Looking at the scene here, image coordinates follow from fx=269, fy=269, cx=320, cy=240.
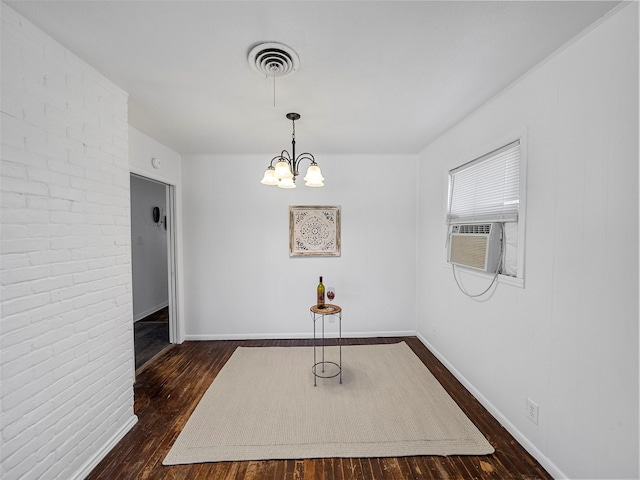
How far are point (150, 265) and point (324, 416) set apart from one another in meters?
4.17

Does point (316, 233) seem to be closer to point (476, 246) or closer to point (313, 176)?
point (313, 176)

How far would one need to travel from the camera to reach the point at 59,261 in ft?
4.71

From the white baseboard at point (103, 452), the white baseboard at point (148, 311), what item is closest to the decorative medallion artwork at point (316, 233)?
the white baseboard at point (103, 452)

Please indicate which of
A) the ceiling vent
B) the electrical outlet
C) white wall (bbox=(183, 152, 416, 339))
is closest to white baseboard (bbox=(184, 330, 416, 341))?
white wall (bbox=(183, 152, 416, 339))

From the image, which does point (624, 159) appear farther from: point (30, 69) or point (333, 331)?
point (333, 331)

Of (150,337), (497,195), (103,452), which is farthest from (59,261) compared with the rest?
(497,195)

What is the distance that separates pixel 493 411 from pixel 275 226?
284 centimetres

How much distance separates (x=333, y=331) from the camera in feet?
11.8

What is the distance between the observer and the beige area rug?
1733 mm

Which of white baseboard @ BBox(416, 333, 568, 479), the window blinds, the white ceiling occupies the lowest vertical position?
white baseboard @ BBox(416, 333, 568, 479)

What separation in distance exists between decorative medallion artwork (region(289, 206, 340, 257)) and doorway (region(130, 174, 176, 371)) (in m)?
1.56

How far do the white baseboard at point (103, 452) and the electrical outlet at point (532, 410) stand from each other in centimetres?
273

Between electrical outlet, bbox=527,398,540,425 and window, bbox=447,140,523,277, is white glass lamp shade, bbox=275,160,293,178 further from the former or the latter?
electrical outlet, bbox=527,398,540,425

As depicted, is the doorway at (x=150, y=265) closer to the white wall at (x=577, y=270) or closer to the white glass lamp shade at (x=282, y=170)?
the white glass lamp shade at (x=282, y=170)
